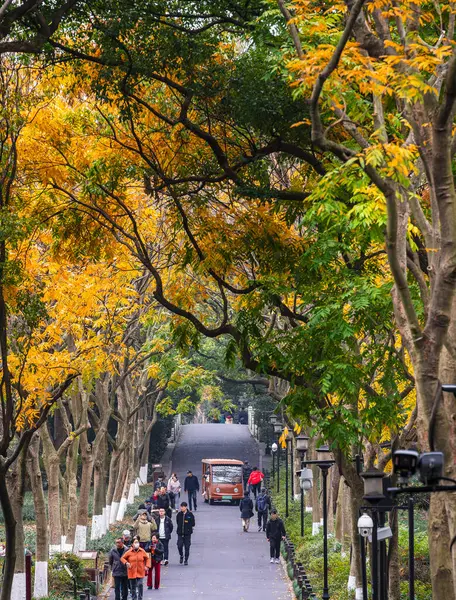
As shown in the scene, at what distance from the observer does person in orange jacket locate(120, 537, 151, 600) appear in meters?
22.6

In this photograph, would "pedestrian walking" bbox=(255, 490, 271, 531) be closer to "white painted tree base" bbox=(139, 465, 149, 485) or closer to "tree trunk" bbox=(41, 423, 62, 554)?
"tree trunk" bbox=(41, 423, 62, 554)

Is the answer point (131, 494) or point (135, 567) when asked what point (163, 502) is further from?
point (135, 567)

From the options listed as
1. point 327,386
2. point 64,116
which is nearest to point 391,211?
point 327,386

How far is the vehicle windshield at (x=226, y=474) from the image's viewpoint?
48.4m

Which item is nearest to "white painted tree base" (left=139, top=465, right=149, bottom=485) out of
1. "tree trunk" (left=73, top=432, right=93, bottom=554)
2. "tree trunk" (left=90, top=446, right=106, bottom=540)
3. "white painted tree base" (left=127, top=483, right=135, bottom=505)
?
"white painted tree base" (left=127, top=483, right=135, bottom=505)

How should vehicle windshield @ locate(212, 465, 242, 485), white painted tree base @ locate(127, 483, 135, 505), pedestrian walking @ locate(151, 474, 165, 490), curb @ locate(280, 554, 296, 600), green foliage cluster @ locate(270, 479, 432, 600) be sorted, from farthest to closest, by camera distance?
vehicle windshield @ locate(212, 465, 242, 485)
white painted tree base @ locate(127, 483, 135, 505)
pedestrian walking @ locate(151, 474, 165, 490)
curb @ locate(280, 554, 296, 600)
green foliage cluster @ locate(270, 479, 432, 600)

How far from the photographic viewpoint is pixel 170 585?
87.3ft

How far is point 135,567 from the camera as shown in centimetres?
2256

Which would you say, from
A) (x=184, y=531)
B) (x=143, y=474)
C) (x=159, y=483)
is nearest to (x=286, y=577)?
(x=184, y=531)

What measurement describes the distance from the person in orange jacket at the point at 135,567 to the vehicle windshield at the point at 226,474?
83.4ft

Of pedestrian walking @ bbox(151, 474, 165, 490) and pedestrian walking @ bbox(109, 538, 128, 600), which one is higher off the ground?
pedestrian walking @ bbox(151, 474, 165, 490)

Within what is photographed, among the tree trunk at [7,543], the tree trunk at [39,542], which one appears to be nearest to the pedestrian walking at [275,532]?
A: the tree trunk at [39,542]

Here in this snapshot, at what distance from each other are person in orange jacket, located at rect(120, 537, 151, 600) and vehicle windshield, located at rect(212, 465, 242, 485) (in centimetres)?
2541

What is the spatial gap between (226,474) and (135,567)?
26291 mm
